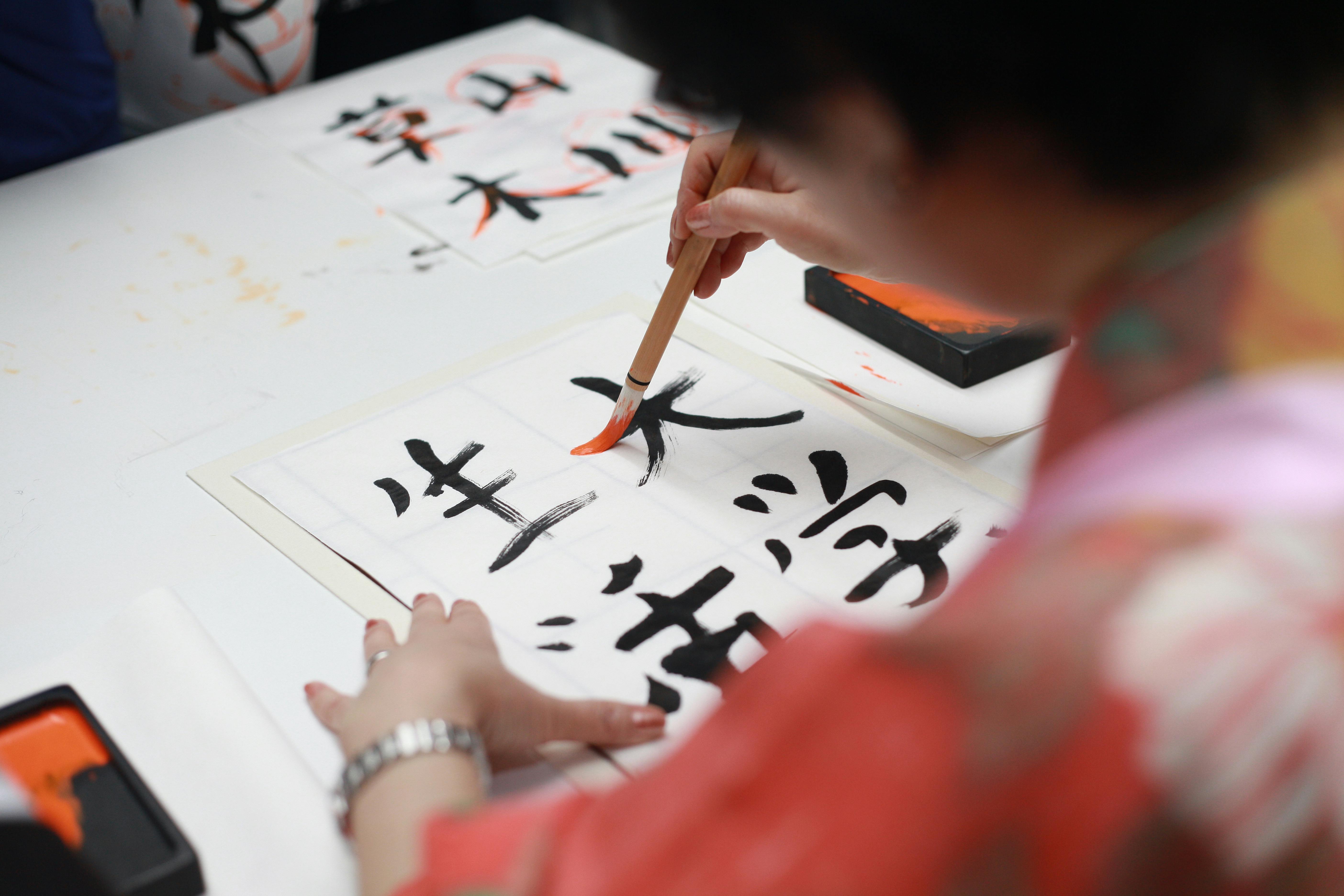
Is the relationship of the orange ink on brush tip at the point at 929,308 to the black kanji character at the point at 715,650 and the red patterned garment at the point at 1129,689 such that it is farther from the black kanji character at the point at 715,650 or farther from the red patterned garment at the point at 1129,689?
the red patterned garment at the point at 1129,689

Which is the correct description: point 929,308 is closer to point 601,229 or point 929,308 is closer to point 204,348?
point 601,229

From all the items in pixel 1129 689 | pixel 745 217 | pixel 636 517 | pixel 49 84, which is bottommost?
pixel 49 84

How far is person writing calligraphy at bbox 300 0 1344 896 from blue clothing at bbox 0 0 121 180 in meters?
1.07

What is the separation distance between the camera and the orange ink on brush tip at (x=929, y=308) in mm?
724

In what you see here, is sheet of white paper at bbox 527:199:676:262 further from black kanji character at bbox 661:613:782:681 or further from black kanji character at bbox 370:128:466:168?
black kanji character at bbox 661:613:782:681

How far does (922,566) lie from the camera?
1.84 ft

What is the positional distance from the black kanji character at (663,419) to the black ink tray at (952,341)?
0.10 m

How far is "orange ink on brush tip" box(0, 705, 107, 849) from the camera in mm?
435

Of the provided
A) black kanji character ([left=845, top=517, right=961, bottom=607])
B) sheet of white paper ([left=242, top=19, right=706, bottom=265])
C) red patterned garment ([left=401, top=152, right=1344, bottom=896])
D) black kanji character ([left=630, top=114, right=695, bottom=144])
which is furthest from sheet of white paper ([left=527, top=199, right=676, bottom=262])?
red patterned garment ([left=401, top=152, right=1344, bottom=896])

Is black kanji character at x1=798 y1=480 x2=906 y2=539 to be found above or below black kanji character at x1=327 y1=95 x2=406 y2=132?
above

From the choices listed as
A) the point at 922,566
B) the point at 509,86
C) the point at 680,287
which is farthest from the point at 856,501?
the point at 509,86

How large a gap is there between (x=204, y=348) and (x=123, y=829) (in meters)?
0.45

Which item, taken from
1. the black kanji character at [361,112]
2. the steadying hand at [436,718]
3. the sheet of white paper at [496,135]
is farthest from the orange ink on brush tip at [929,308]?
the black kanji character at [361,112]

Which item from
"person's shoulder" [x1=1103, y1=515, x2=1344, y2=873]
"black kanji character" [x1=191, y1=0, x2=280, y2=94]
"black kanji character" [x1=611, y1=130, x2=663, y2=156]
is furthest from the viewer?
"black kanji character" [x1=191, y1=0, x2=280, y2=94]
